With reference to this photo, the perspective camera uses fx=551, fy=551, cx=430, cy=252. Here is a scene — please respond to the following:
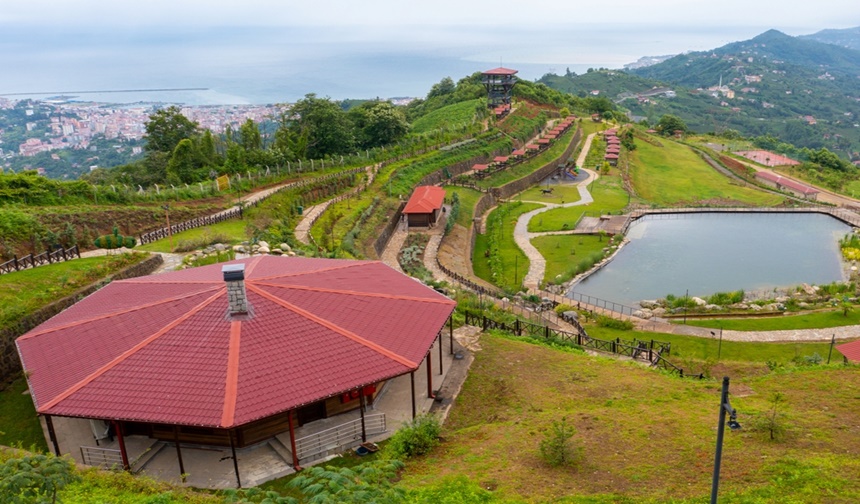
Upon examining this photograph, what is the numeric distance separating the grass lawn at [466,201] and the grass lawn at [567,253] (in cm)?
705

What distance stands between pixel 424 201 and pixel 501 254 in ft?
26.8

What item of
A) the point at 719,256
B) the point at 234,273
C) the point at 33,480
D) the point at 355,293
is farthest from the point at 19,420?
the point at 719,256

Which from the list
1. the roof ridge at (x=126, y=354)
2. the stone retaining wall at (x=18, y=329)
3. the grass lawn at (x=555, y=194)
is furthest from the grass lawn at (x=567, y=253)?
the stone retaining wall at (x=18, y=329)

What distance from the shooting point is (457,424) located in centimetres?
1706

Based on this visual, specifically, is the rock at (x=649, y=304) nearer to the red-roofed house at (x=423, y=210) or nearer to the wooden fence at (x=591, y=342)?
the wooden fence at (x=591, y=342)

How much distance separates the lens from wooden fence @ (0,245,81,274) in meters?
22.8

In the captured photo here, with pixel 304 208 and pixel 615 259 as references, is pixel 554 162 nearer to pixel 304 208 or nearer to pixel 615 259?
pixel 615 259

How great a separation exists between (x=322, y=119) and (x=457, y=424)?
158 ft

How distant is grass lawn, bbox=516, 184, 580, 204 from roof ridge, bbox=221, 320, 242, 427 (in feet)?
160

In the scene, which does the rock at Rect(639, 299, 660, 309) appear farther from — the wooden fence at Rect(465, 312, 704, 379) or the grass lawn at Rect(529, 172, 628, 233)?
the grass lawn at Rect(529, 172, 628, 233)

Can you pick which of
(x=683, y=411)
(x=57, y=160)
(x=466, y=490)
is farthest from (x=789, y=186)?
(x=57, y=160)

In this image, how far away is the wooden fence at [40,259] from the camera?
22.8 m

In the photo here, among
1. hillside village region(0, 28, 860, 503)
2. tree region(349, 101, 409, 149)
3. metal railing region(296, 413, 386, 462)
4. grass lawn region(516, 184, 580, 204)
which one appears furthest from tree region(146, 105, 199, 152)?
metal railing region(296, 413, 386, 462)

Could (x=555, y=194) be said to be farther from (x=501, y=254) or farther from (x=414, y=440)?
(x=414, y=440)
